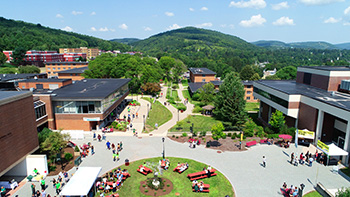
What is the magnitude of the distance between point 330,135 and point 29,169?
39.8 meters

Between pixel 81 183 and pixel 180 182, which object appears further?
pixel 180 182

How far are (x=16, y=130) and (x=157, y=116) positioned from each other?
100.0ft

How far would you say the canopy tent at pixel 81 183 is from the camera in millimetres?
18922

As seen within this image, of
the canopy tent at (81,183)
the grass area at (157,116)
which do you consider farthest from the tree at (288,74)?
the canopy tent at (81,183)

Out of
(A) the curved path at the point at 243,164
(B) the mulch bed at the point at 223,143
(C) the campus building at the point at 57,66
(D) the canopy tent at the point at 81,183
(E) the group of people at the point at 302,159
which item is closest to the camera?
(D) the canopy tent at the point at 81,183

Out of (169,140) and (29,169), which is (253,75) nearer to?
(169,140)

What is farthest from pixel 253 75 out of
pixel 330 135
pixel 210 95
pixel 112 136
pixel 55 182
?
pixel 55 182

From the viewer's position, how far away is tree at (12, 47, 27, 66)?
388ft

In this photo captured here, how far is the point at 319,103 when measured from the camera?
105ft

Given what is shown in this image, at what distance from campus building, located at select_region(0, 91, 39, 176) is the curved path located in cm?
326

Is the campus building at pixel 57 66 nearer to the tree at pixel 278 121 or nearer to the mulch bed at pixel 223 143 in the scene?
the mulch bed at pixel 223 143

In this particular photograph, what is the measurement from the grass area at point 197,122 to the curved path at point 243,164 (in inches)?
266

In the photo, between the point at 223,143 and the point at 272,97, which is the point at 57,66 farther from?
the point at 272,97

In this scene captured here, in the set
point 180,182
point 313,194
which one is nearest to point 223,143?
point 180,182
